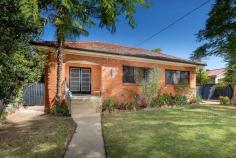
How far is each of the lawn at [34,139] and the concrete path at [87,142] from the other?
0.80 ft

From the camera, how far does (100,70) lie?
54.9 feet

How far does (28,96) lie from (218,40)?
14.3 meters

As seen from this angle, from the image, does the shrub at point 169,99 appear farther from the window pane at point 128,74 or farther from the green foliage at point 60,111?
the green foliage at point 60,111

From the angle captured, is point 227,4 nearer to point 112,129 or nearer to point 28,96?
point 112,129

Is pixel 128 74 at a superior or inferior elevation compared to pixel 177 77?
superior

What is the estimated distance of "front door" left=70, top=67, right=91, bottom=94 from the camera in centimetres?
1653

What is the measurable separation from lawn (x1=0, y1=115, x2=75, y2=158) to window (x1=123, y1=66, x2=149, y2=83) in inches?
307

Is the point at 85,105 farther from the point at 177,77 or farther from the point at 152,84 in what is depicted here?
the point at 177,77

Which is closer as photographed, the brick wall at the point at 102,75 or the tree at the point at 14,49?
the tree at the point at 14,49

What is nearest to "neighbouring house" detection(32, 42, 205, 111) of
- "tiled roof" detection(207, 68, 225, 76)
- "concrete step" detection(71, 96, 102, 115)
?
"concrete step" detection(71, 96, 102, 115)

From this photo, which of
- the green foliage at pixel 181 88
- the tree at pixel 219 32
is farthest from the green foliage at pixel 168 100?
the tree at pixel 219 32

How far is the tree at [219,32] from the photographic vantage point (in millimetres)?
13758

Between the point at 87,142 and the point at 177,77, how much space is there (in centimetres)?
1421

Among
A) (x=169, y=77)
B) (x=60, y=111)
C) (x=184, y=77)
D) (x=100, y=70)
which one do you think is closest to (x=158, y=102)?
(x=169, y=77)
